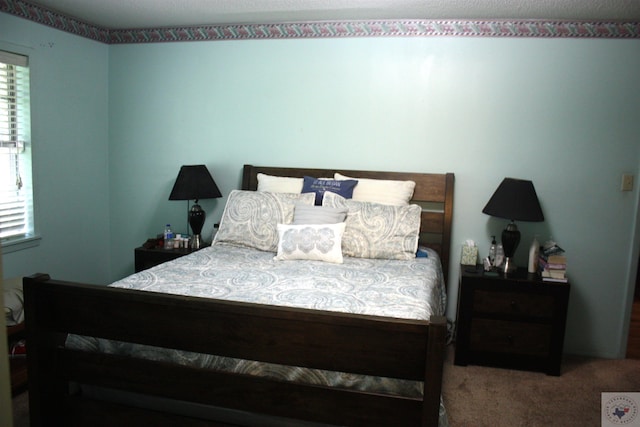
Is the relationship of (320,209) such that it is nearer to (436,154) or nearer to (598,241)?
(436,154)

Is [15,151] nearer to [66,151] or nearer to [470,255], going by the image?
[66,151]

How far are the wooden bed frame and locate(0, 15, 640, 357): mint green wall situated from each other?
197cm

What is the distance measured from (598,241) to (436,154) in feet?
4.08

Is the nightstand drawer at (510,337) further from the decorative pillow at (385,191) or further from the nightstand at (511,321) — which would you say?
the decorative pillow at (385,191)

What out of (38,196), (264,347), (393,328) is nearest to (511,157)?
(393,328)

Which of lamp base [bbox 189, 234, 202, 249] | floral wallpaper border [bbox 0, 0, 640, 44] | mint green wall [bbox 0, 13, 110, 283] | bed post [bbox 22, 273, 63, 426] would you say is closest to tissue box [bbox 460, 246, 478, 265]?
floral wallpaper border [bbox 0, 0, 640, 44]

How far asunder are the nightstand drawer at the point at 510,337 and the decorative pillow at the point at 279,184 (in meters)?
1.52

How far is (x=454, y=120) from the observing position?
10.9ft

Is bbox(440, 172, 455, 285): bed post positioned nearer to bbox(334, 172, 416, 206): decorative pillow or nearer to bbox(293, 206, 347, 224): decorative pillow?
bbox(334, 172, 416, 206): decorative pillow

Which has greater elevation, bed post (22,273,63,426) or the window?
the window

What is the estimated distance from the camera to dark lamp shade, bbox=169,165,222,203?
3.48 meters

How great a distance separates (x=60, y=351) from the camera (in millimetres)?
1872

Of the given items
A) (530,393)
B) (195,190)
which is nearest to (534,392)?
(530,393)

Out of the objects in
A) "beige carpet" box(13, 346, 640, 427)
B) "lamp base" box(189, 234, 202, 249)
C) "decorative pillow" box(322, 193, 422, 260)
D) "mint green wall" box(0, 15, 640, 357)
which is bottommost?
"beige carpet" box(13, 346, 640, 427)
